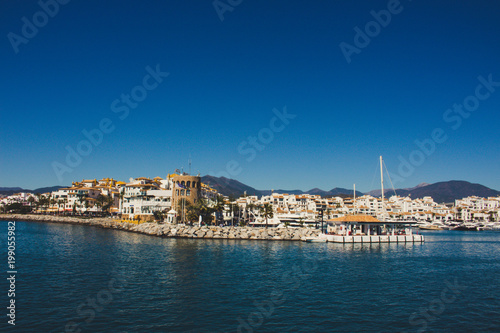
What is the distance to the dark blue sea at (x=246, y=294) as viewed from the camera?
18.7 m

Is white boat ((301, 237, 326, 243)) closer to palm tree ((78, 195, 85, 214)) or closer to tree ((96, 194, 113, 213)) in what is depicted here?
tree ((96, 194, 113, 213))

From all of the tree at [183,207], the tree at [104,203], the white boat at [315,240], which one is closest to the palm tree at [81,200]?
the tree at [104,203]

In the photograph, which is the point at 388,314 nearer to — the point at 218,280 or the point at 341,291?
the point at 341,291

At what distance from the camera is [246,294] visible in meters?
24.5

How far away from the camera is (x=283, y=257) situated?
139 ft

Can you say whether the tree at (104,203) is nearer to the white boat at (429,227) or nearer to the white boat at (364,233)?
the white boat at (364,233)

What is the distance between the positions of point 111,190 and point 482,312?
447ft

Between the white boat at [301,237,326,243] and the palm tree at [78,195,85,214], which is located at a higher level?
the palm tree at [78,195,85,214]

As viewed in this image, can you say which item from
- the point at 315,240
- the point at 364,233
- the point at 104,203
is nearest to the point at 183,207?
the point at 315,240

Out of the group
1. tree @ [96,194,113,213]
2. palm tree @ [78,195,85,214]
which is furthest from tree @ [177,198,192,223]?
palm tree @ [78,195,85,214]

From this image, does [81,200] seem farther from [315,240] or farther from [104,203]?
[315,240]

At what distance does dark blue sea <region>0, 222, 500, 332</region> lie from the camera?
18.7 meters

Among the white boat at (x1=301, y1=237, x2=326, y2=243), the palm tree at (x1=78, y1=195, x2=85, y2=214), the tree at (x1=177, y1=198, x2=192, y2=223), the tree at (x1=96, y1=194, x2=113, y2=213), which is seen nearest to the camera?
the white boat at (x1=301, y1=237, x2=326, y2=243)

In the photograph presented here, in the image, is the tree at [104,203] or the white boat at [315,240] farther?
the tree at [104,203]
